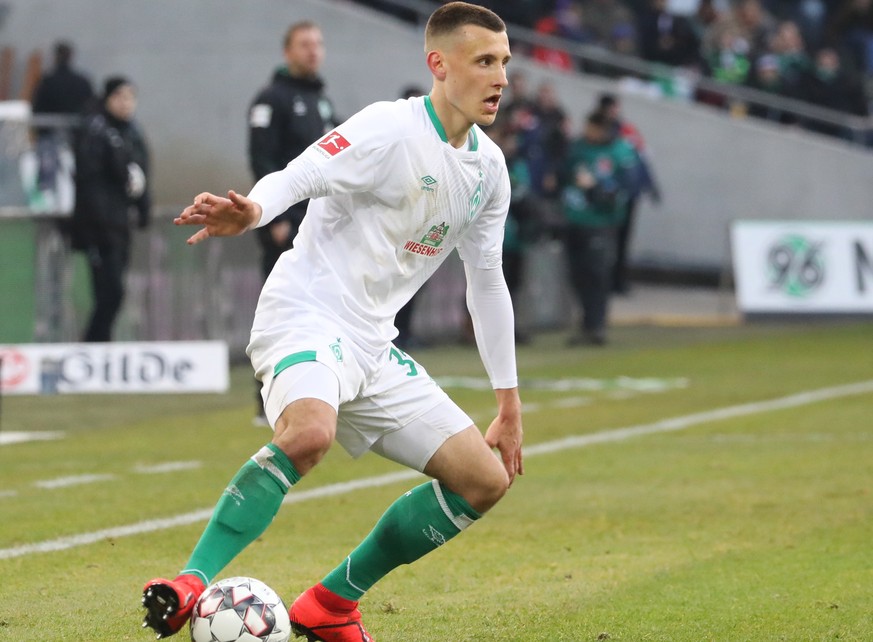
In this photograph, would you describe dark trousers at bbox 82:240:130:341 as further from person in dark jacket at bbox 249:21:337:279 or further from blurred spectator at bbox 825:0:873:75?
blurred spectator at bbox 825:0:873:75

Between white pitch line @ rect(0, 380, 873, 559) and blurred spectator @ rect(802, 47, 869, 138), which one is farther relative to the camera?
blurred spectator @ rect(802, 47, 869, 138)

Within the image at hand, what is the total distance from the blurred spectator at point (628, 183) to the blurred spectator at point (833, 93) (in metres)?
3.05

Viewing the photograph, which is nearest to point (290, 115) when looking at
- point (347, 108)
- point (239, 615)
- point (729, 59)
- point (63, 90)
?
point (239, 615)

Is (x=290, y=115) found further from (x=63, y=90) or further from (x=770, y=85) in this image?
(x=770, y=85)

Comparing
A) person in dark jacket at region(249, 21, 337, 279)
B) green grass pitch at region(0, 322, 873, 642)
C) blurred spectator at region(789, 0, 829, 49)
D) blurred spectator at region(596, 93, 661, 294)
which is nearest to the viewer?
green grass pitch at region(0, 322, 873, 642)

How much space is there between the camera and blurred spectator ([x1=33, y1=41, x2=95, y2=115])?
21.3 metres

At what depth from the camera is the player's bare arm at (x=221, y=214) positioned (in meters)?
4.84

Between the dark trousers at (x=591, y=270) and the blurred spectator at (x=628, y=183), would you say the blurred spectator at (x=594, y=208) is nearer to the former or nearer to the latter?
the dark trousers at (x=591, y=270)

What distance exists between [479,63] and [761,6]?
24.5 m

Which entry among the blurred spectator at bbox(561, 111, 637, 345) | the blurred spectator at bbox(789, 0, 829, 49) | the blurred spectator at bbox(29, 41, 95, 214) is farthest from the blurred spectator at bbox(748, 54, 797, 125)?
the blurred spectator at bbox(29, 41, 95, 214)

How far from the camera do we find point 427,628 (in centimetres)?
564

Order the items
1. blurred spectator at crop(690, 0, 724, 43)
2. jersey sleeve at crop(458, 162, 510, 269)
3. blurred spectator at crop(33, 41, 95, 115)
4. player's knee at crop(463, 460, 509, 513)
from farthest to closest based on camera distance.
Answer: blurred spectator at crop(690, 0, 724, 43) < blurred spectator at crop(33, 41, 95, 115) < jersey sleeve at crop(458, 162, 510, 269) < player's knee at crop(463, 460, 509, 513)

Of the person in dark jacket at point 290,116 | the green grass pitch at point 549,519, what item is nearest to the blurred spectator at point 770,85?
the green grass pitch at point 549,519

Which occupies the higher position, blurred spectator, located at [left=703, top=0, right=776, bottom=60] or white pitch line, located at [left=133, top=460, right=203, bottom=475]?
blurred spectator, located at [left=703, top=0, right=776, bottom=60]
